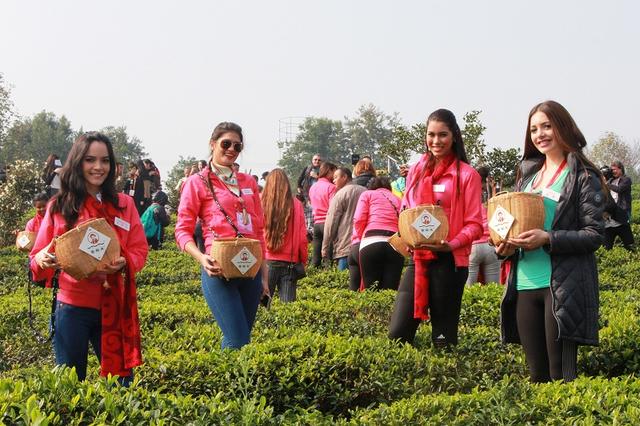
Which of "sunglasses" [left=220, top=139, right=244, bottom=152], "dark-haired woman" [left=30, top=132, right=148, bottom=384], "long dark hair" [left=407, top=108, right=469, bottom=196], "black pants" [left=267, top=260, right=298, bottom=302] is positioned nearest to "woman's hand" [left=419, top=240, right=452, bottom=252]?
"long dark hair" [left=407, top=108, right=469, bottom=196]

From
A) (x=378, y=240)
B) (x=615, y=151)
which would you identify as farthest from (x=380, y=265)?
(x=615, y=151)

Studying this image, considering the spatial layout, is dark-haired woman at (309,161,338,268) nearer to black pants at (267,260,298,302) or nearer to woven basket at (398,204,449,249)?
black pants at (267,260,298,302)

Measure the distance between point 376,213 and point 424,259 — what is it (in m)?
4.07

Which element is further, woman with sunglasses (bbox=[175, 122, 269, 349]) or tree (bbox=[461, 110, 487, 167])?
tree (bbox=[461, 110, 487, 167])

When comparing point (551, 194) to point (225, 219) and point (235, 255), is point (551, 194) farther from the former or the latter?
point (225, 219)

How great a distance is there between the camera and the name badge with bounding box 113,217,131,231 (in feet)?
16.5

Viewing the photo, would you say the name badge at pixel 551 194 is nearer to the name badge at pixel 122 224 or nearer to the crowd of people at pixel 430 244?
the crowd of people at pixel 430 244

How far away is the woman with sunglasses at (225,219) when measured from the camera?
224 inches

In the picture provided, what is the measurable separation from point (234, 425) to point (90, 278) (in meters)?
1.62

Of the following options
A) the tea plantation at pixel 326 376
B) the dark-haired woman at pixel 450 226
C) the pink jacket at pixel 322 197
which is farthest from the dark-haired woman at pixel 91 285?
the pink jacket at pixel 322 197

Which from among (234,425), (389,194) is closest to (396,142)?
(389,194)

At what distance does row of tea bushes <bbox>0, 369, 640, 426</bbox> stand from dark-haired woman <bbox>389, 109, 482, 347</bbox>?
1.44 m

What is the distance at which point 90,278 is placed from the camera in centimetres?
483

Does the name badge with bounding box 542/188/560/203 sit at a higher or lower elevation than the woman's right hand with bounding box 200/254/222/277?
higher
